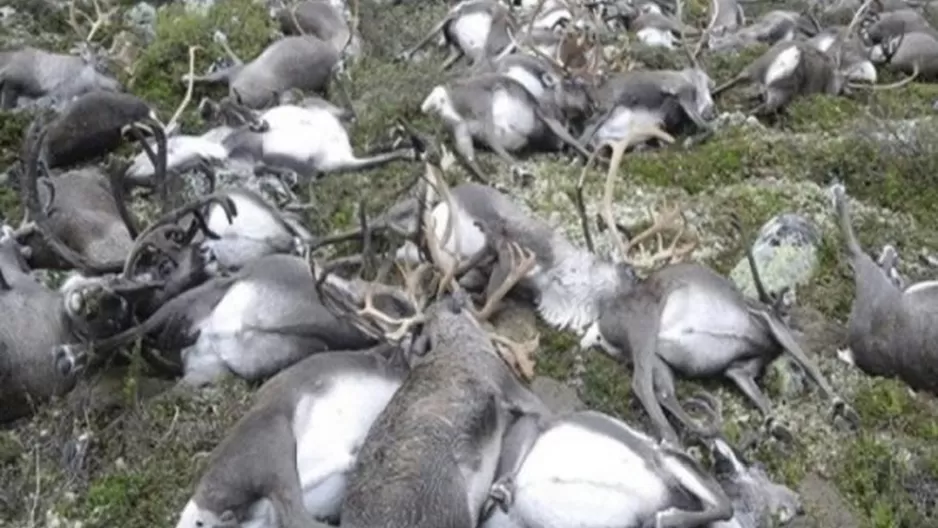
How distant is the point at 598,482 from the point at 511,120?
4.89 meters

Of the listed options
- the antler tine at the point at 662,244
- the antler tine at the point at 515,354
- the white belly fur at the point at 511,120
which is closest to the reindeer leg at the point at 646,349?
the antler tine at the point at 662,244

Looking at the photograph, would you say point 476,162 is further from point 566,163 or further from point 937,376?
point 937,376

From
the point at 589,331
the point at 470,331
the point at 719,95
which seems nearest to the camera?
the point at 470,331

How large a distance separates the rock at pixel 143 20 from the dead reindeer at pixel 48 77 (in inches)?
67.0

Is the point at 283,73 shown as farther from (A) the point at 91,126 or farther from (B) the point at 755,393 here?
(B) the point at 755,393

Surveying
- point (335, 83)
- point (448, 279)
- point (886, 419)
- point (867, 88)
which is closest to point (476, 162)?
point (335, 83)

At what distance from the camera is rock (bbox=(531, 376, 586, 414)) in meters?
6.49

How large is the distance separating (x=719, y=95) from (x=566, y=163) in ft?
7.94

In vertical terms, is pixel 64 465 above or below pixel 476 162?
above

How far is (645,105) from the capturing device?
33.9 feet

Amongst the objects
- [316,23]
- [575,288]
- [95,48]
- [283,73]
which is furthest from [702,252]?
[95,48]

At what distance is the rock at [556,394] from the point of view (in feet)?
21.3

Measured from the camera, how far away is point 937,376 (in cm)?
673

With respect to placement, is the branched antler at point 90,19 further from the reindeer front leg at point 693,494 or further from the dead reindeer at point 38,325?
the reindeer front leg at point 693,494
